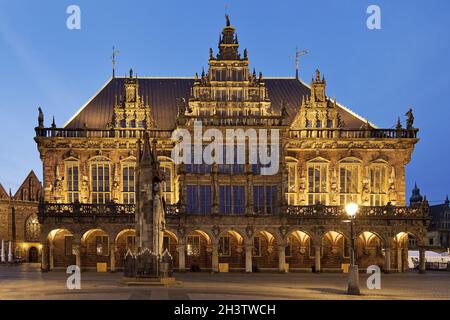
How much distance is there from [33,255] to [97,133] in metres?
Answer: 42.1

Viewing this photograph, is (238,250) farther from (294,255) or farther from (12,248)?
(12,248)

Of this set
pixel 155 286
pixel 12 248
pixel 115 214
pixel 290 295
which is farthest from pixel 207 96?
pixel 12 248

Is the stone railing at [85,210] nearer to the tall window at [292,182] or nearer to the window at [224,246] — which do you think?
the window at [224,246]

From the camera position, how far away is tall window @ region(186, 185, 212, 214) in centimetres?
5784

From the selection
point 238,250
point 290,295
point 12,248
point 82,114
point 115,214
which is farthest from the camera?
point 12,248

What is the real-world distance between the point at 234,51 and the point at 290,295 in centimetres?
3339

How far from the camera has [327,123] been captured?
63.1 meters

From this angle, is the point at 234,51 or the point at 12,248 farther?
the point at 12,248

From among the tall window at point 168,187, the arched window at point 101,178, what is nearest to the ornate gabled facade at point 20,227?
the arched window at point 101,178

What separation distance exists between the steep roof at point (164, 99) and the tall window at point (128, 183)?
4745 mm

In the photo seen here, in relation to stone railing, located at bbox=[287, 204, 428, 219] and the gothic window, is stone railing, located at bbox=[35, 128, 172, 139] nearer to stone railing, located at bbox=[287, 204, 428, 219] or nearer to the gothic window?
stone railing, located at bbox=[287, 204, 428, 219]

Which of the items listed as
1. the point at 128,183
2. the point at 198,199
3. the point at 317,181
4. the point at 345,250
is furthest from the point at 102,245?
the point at 345,250

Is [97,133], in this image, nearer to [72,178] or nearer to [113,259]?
[72,178]

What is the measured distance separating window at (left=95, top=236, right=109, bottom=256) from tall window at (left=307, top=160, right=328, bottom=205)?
17039 mm
